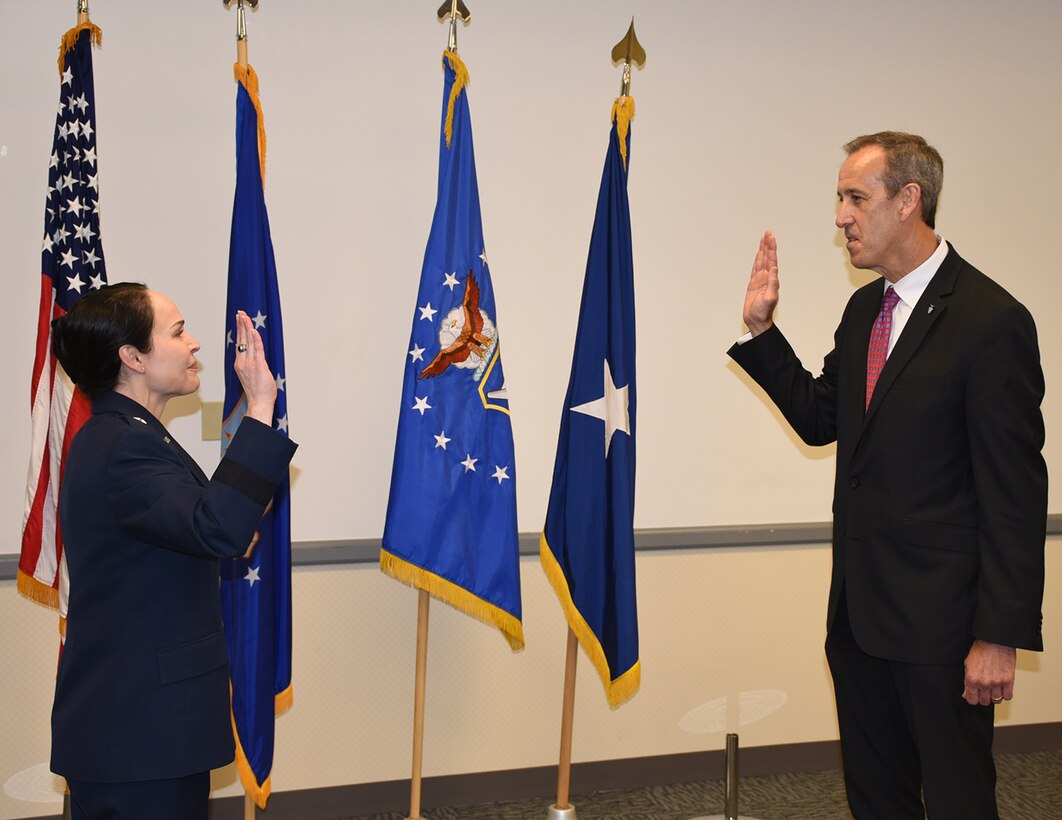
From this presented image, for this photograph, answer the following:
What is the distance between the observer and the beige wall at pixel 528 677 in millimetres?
3258

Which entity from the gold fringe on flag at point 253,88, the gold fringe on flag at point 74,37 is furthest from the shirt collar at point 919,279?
the gold fringe on flag at point 74,37

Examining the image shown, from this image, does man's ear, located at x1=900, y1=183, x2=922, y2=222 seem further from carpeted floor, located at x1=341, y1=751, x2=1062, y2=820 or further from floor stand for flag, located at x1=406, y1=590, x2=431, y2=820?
carpeted floor, located at x1=341, y1=751, x2=1062, y2=820

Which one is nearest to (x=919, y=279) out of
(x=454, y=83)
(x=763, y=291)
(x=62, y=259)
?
(x=763, y=291)

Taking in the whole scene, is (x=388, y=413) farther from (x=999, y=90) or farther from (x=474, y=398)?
(x=999, y=90)

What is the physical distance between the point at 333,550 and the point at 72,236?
1.23 m

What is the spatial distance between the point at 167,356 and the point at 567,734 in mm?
1812

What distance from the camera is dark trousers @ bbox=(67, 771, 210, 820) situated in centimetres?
183

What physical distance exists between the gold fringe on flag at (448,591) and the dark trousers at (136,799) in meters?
1.12

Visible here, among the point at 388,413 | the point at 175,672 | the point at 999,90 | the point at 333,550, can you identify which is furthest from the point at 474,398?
the point at 999,90

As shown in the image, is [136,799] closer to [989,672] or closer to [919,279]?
[989,672]

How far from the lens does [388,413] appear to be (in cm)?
340

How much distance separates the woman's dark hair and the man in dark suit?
1.45 meters

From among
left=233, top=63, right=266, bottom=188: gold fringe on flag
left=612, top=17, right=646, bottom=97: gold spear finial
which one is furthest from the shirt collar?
left=233, top=63, right=266, bottom=188: gold fringe on flag

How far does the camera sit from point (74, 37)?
2811 mm
